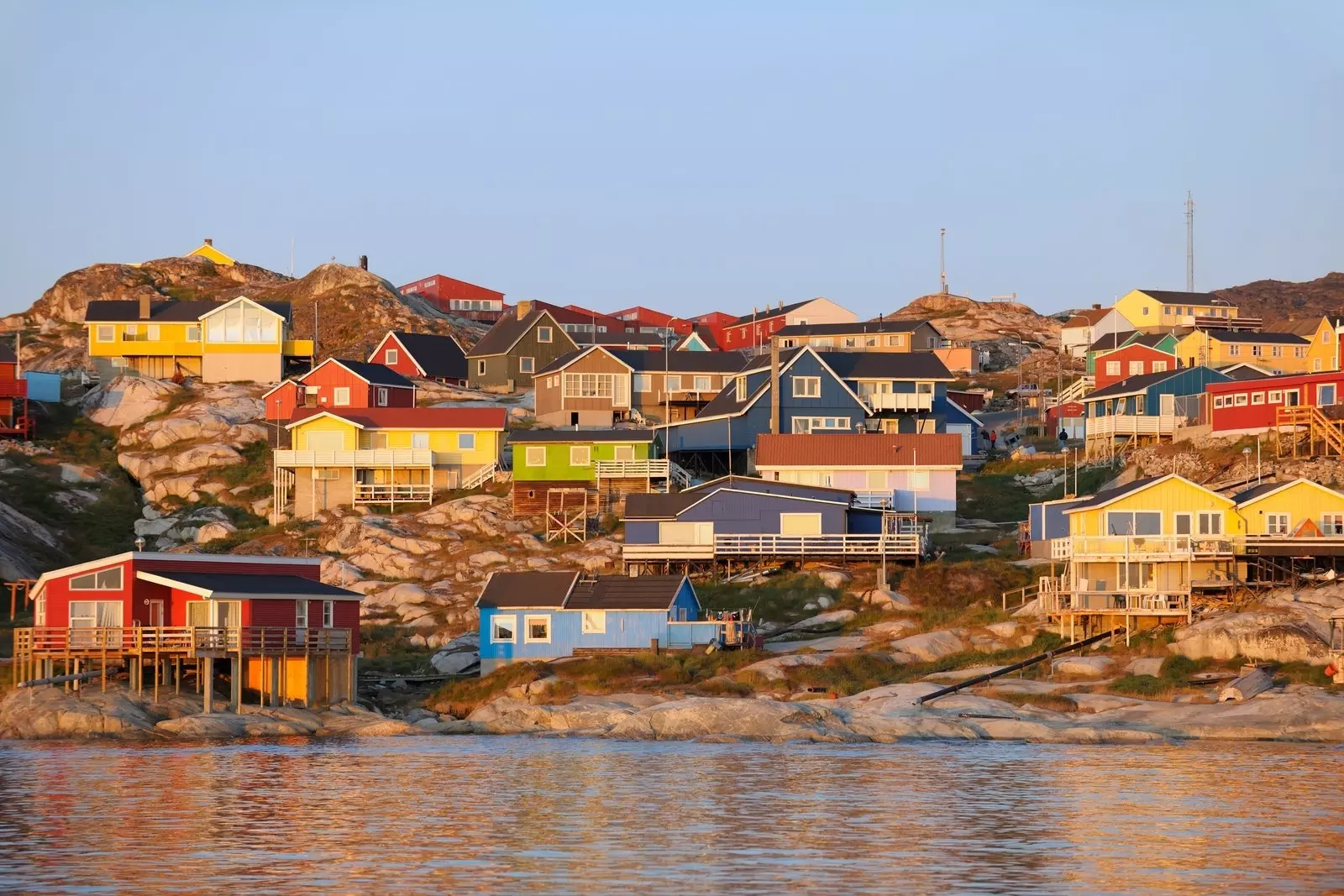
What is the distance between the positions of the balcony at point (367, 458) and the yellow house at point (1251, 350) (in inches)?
2061

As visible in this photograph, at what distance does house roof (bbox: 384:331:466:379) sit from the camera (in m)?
116

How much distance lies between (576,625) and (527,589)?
231 centimetres

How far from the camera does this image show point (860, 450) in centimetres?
8362

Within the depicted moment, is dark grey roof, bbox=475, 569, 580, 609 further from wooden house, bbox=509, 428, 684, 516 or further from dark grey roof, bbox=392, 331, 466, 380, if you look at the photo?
dark grey roof, bbox=392, 331, 466, 380

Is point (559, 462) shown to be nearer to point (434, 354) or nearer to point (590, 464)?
point (590, 464)

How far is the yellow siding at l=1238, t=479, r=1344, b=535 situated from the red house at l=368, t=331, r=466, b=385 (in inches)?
2382

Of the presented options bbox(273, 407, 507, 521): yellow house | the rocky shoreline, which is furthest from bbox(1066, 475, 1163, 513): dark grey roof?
bbox(273, 407, 507, 521): yellow house

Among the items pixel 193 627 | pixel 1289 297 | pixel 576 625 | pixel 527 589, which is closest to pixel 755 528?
pixel 576 625

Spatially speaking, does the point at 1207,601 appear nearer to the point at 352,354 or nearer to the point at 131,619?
the point at 131,619

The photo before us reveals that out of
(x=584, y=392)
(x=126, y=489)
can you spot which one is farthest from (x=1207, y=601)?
(x=126, y=489)

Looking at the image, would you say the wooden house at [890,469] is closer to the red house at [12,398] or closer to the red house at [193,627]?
the red house at [193,627]

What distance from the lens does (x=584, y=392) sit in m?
102

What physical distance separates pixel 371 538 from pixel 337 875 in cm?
4728

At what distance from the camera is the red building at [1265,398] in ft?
273
